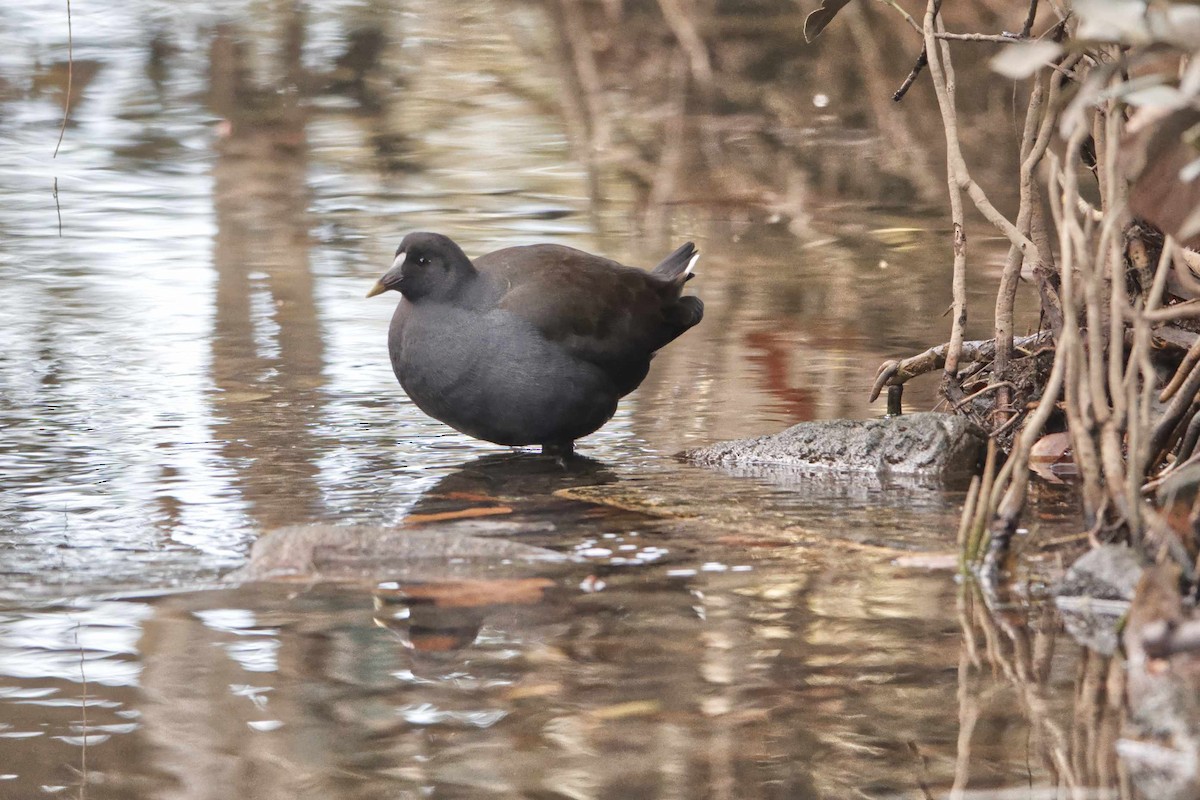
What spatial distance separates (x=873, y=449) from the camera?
16.4 ft

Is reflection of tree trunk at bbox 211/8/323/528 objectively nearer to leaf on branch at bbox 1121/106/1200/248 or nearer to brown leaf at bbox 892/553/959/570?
brown leaf at bbox 892/553/959/570

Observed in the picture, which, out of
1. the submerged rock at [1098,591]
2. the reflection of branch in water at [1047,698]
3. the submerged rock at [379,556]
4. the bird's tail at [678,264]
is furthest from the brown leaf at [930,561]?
the bird's tail at [678,264]

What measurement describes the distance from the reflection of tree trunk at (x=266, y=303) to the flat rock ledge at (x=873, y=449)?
1.21 meters

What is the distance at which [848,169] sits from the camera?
970 centimetres

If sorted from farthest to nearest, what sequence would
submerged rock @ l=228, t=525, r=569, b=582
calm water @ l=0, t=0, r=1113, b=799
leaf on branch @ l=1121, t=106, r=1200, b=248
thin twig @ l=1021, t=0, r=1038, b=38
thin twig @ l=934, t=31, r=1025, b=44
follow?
thin twig @ l=1021, t=0, r=1038, b=38 → thin twig @ l=934, t=31, r=1025, b=44 → submerged rock @ l=228, t=525, r=569, b=582 → leaf on branch @ l=1121, t=106, r=1200, b=248 → calm water @ l=0, t=0, r=1113, b=799

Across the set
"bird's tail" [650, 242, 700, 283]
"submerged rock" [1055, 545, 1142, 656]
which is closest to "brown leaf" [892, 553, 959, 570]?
"submerged rock" [1055, 545, 1142, 656]

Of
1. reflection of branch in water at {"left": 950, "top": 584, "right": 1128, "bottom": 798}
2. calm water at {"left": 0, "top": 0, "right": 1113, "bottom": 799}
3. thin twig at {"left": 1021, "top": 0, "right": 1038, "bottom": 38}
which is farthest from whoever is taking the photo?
thin twig at {"left": 1021, "top": 0, "right": 1038, "bottom": 38}

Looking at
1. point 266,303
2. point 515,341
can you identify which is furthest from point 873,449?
point 266,303

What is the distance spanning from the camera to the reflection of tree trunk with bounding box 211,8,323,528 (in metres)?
5.01

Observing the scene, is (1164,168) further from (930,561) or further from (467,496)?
(467,496)

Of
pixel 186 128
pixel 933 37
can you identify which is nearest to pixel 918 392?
pixel 933 37

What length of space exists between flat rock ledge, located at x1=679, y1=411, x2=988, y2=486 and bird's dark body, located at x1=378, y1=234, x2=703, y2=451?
0.39 meters

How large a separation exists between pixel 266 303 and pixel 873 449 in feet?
9.69

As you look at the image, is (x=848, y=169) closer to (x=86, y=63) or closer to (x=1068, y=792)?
(x=86, y=63)
